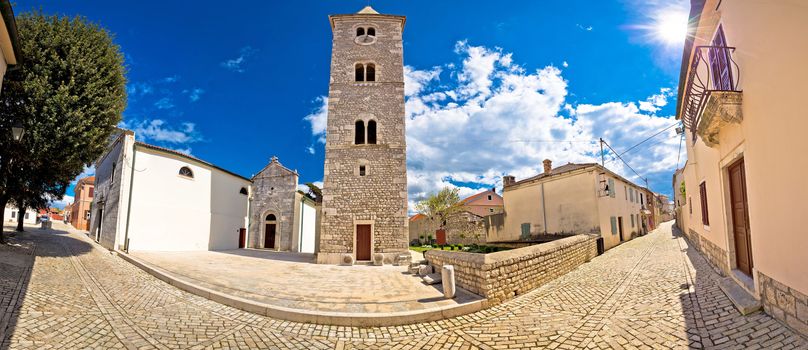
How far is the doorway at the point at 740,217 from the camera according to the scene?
5793 millimetres

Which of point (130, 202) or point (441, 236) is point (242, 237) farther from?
point (441, 236)

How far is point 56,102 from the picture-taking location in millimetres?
10781

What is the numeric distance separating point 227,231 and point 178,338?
1823 cm

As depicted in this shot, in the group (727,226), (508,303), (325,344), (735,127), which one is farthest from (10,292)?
(727,226)

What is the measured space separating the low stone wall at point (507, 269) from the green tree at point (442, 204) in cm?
2270

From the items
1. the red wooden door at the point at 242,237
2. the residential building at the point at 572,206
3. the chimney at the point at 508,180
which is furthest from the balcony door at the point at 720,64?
the red wooden door at the point at 242,237

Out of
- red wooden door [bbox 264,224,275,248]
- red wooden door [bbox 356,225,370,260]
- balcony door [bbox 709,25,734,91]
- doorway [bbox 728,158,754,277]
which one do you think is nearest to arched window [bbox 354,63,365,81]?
red wooden door [bbox 356,225,370,260]

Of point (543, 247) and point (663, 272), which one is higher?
point (543, 247)

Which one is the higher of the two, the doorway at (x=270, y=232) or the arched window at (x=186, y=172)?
the arched window at (x=186, y=172)

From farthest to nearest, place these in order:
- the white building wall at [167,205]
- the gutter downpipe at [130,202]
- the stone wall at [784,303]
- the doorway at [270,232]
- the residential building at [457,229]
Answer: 1. the residential building at [457,229]
2. the doorway at [270,232]
3. the white building wall at [167,205]
4. the gutter downpipe at [130,202]
5. the stone wall at [784,303]

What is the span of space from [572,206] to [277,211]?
1934 centimetres

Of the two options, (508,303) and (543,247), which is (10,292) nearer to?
(508,303)

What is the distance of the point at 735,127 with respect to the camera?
5.56 m

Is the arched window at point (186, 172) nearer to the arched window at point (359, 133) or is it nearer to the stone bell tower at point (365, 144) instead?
the stone bell tower at point (365, 144)
